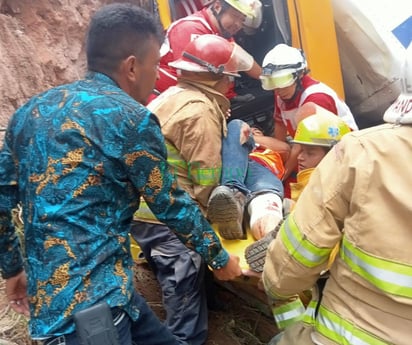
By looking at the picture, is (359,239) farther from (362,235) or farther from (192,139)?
(192,139)

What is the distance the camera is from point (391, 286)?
159 centimetres

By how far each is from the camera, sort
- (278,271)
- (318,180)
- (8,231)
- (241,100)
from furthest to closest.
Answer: (241,100) → (8,231) → (278,271) → (318,180)

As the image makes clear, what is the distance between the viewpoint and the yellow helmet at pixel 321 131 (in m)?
3.12

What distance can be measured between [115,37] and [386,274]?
1.19 meters

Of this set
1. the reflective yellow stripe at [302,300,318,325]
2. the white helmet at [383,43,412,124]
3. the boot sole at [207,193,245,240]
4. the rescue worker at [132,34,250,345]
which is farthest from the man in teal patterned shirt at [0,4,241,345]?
the rescue worker at [132,34,250,345]

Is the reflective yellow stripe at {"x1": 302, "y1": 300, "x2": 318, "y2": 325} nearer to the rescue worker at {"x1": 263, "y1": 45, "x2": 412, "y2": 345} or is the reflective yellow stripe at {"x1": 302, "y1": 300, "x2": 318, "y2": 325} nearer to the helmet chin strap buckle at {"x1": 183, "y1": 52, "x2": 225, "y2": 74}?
the rescue worker at {"x1": 263, "y1": 45, "x2": 412, "y2": 345}

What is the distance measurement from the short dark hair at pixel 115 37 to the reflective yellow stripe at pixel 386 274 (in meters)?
1.00

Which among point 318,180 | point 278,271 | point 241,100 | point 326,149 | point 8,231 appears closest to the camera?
point 318,180

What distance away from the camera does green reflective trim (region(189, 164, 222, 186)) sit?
2.95 metres

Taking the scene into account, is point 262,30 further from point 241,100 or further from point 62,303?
point 62,303

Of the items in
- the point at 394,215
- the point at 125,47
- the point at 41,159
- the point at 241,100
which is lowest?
the point at 241,100

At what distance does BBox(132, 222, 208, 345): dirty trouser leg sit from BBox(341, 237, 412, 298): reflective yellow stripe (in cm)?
142

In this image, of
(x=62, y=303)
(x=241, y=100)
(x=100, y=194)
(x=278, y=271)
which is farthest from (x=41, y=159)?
(x=241, y=100)

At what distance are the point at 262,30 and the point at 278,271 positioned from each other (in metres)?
3.67
